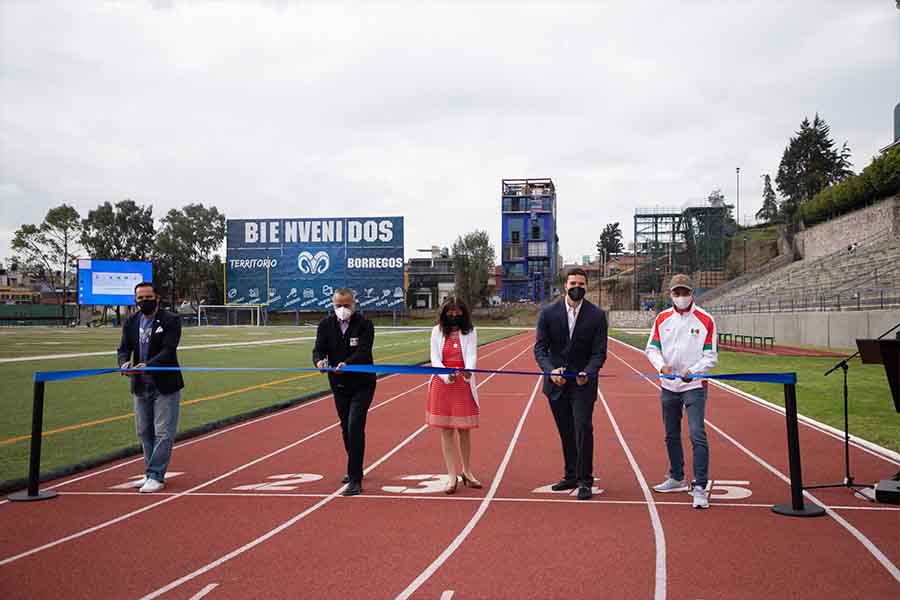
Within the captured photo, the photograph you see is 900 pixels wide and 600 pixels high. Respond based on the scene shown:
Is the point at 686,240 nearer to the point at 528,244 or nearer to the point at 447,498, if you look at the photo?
A: the point at 528,244

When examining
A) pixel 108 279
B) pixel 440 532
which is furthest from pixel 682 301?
pixel 108 279

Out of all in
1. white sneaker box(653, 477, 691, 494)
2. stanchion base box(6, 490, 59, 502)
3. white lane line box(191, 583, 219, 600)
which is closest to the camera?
white lane line box(191, 583, 219, 600)

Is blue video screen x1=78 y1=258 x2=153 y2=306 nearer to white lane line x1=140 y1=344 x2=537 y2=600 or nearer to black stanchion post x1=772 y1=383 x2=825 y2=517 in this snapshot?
white lane line x1=140 y1=344 x2=537 y2=600

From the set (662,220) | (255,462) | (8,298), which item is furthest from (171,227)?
(255,462)

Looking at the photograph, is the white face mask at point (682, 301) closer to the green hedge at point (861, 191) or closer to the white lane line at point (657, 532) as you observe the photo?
the white lane line at point (657, 532)

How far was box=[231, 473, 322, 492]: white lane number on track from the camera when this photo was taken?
7098 millimetres

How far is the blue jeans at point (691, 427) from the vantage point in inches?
247

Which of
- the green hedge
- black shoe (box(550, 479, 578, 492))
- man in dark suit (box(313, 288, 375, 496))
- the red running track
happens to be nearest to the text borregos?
the green hedge

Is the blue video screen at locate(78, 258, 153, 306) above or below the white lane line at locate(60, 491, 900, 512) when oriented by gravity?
above

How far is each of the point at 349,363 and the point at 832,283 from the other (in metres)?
36.1

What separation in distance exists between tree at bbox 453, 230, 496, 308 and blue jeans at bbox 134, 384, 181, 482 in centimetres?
8341

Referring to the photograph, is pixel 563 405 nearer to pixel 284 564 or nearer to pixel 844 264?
pixel 284 564

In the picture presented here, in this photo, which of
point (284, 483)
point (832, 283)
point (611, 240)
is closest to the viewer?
point (284, 483)

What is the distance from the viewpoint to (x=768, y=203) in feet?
424
